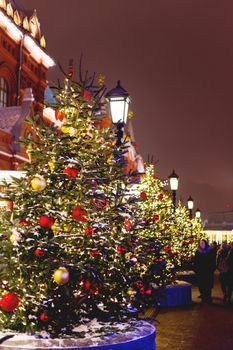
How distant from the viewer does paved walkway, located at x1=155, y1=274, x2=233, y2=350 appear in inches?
409

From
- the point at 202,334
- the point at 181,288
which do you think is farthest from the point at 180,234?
the point at 202,334

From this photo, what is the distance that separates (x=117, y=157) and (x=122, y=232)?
107 centimetres

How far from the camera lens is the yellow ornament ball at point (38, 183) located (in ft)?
22.9

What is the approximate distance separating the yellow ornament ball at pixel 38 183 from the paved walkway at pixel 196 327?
2.65 meters

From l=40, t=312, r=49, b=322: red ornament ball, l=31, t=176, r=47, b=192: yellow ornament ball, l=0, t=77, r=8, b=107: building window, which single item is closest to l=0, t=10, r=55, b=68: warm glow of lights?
→ l=0, t=77, r=8, b=107: building window

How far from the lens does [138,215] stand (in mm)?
8172

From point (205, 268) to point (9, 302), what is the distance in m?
11.7

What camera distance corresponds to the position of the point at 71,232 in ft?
24.6

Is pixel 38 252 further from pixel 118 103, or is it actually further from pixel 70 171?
pixel 118 103

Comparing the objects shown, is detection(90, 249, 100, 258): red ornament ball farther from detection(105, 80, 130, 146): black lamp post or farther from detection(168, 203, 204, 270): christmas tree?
detection(168, 203, 204, 270): christmas tree

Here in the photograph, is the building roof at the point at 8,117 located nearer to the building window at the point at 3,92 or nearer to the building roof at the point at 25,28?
the building window at the point at 3,92

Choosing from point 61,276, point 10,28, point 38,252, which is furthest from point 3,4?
point 61,276

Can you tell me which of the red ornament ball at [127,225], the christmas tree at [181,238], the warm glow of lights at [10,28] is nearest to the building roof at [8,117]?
the warm glow of lights at [10,28]

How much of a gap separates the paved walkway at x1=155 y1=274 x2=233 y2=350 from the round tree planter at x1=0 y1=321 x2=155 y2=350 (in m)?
1.24
